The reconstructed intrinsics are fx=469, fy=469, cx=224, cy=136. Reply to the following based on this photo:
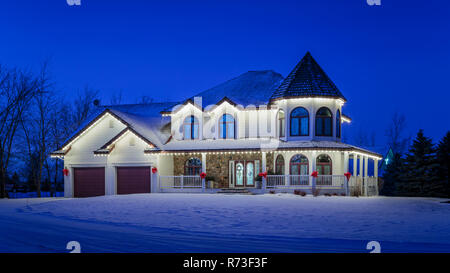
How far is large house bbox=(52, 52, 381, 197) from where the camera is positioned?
28125mm

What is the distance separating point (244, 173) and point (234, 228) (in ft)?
57.5

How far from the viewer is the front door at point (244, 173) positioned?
30.1 metres

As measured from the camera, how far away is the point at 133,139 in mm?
30625

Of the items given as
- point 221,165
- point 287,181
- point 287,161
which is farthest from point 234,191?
point 287,161

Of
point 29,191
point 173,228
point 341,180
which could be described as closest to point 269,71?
point 341,180

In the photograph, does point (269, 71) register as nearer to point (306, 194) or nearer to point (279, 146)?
point (279, 146)

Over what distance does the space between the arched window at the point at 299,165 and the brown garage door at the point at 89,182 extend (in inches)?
493

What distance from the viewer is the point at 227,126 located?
30.5m

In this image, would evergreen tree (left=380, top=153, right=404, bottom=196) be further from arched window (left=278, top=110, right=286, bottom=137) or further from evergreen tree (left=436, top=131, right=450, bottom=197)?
arched window (left=278, top=110, right=286, bottom=137)

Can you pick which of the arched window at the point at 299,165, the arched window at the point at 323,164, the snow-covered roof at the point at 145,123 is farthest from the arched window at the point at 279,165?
the snow-covered roof at the point at 145,123

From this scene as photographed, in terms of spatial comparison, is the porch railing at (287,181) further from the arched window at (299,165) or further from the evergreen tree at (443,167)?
the evergreen tree at (443,167)

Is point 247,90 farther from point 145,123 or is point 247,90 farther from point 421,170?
point 421,170

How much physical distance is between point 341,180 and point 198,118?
10.1 m

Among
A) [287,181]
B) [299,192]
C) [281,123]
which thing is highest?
[281,123]
